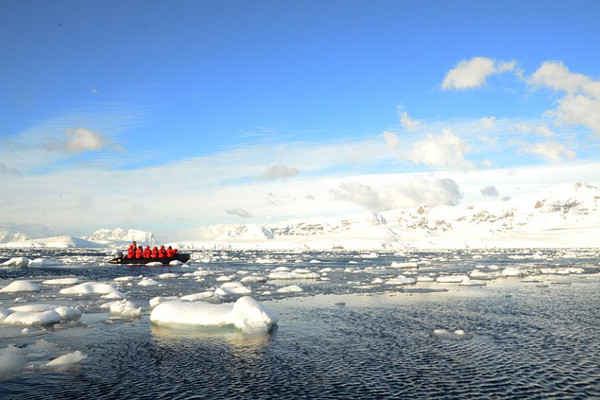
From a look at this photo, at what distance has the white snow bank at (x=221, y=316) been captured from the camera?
14617mm

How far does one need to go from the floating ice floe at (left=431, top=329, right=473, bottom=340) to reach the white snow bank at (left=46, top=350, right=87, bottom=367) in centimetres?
962

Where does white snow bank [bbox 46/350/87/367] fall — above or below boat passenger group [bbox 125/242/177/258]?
below

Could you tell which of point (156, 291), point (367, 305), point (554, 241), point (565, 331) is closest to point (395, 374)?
point (565, 331)

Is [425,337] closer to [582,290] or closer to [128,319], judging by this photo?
[128,319]

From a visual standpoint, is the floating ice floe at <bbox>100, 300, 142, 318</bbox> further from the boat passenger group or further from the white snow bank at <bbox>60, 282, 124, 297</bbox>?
the boat passenger group

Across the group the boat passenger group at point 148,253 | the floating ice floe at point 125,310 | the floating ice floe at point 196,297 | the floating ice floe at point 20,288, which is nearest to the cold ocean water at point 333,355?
the floating ice floe at point 125,310

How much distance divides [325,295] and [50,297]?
13.3 m

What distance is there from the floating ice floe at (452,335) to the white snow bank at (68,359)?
9623 mm

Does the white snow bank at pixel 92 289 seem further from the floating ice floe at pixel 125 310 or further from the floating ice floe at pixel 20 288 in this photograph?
the floating ice floe at pixel 125 310

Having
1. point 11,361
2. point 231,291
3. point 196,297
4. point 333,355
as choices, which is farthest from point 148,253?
point 333,355

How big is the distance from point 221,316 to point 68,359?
5067 millimetres

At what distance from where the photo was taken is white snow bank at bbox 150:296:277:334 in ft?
48.0

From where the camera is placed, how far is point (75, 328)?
1484cm

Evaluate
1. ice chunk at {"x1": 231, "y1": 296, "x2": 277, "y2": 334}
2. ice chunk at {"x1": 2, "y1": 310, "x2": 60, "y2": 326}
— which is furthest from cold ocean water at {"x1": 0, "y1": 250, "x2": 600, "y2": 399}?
ice chunk at {"x1": 2, "y1": 310, "x2": 60, "y2": 326}
